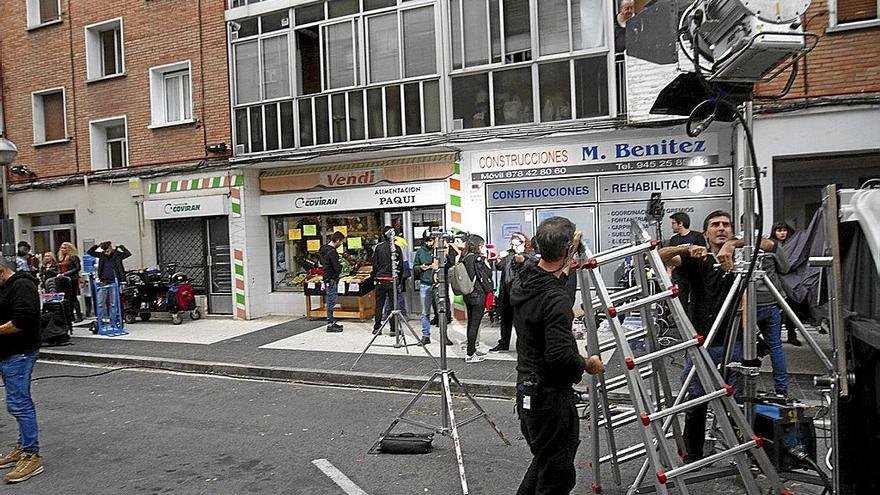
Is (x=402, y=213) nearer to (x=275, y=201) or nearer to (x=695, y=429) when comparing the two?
(x=275, y=201)

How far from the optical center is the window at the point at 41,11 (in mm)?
17734

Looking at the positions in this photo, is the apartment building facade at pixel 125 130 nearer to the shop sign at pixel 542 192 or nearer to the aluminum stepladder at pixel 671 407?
the shop sign at pixel 542 192

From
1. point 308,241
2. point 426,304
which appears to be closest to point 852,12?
point 426,304

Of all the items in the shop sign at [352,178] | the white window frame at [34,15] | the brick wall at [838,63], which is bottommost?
the shop sign at [352,178]

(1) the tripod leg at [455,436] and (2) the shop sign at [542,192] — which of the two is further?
(2) the shop sign at [542,192]

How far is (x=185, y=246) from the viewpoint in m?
15.9

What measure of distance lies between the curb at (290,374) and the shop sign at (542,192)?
4.96 m

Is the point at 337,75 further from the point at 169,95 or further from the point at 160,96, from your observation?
the point at 160,96

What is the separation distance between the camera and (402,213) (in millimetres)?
13562

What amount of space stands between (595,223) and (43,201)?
14.8 m

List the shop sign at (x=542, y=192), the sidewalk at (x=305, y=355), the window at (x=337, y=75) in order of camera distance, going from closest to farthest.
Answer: the sidewalk at (x=305, y=355) < the shop sign at (x=542, y=192) < the window at (x=337, y=75)

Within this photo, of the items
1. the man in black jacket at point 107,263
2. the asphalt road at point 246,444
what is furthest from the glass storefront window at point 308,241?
the asphalt road at point 246,444

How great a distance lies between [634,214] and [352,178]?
588cm

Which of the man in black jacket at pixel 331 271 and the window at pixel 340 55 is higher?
the window at pixel 340 55
